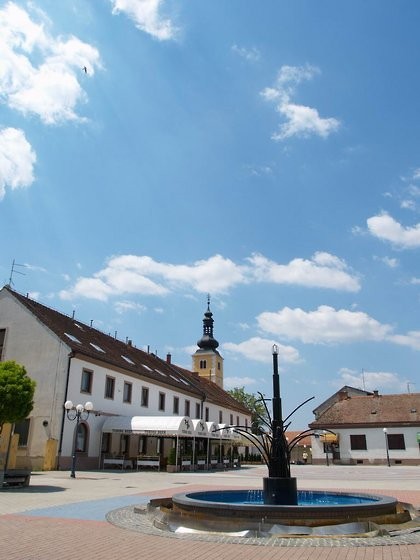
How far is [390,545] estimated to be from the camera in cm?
809

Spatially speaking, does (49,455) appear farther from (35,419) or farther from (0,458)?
(0,458)

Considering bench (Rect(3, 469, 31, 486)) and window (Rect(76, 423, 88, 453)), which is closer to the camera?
bench (Rect(3, 469, 31, 486))

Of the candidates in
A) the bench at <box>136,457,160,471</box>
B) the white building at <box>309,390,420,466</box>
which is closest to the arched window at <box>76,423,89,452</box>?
the bench at <box>136,457,160,471</box>

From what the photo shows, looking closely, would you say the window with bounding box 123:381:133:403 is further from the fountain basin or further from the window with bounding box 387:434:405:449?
the window with bounding box 387:434:405:449

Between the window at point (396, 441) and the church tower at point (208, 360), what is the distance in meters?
26.1

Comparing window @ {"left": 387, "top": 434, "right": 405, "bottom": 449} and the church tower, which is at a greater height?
the church tower

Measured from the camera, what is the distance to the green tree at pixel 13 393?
60.4ft

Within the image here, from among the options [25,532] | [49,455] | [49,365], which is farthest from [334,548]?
[49,365]

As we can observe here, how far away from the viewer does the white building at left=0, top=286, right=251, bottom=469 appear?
1085 inches

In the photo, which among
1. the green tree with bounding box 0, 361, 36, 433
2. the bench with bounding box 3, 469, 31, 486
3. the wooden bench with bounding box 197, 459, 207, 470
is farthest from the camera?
the wooden bench with bounding box 197, 459, 207, 470

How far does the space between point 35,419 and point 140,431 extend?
21.5 ft

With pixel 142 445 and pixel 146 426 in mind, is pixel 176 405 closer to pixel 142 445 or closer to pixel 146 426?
pixel 142 445

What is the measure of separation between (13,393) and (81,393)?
11.3 metres

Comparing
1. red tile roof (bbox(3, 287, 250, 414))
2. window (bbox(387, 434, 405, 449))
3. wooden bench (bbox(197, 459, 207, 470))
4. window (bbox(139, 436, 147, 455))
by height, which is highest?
red tile roof (bbox(3, 287, 250, 414))
